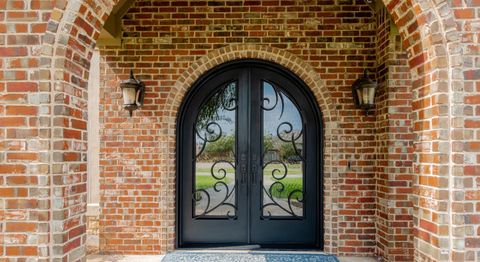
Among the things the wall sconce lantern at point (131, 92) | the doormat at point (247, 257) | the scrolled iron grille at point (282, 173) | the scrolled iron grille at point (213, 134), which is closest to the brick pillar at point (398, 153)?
the doormat at point (247, 257)

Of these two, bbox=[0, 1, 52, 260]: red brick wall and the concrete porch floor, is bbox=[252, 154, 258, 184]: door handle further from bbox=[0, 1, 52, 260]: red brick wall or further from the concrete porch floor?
bbox=[0, 1, 52, 260]: red brick wall

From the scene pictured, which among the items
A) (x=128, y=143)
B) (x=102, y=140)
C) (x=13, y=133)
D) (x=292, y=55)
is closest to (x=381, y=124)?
(x=292, y=55)

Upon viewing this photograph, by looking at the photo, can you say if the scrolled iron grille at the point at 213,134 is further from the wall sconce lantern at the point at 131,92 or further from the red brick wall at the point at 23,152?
the red brick wall at the point at 23,152

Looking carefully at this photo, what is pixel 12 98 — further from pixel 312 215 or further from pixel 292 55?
pixel 312 215

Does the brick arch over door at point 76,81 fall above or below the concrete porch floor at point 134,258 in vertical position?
above

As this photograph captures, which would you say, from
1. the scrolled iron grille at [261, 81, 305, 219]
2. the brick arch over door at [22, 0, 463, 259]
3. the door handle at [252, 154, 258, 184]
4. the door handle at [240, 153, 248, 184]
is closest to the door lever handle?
the door handle at [240, 153, 248, 184]

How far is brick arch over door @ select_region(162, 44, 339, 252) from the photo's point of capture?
4512mm

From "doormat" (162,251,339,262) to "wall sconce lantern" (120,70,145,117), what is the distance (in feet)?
6.04

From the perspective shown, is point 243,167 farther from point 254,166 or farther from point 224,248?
point 224,248

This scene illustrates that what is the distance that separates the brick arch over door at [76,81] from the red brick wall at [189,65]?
77.1 inches

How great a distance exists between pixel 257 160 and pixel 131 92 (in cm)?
173

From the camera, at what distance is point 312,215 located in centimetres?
471

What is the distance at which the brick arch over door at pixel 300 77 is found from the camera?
4.51m

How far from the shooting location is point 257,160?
185 inches
